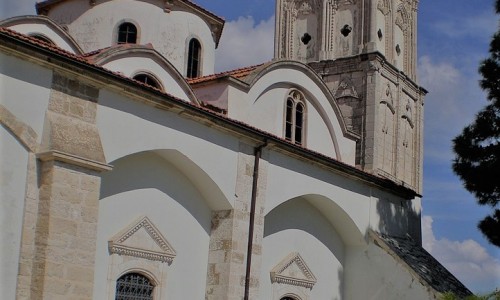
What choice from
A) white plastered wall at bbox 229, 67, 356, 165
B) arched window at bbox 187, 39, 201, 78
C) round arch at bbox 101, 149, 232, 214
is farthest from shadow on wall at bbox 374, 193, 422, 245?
round arch at bbox 101, 149, 232, 214

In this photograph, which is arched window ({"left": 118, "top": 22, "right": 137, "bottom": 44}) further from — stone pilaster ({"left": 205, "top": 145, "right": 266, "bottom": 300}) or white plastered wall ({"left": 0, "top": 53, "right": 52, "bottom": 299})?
white plastered wall ({"left": 0, "top": 53, "right": 52, "bottom": 299})

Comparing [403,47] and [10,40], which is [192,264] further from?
[403,47]

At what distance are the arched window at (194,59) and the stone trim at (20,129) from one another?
797 centimetres

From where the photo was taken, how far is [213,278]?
477 inches

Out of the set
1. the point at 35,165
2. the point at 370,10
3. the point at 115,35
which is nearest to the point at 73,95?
the point at 35,165

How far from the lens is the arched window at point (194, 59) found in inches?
665

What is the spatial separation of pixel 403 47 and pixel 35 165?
17.8m

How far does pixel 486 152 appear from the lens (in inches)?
550

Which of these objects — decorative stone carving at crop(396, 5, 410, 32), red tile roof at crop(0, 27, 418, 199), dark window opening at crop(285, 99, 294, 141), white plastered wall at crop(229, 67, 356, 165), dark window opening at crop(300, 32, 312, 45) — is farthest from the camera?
decorative stone carving at crop(396, 5, 410, 32)

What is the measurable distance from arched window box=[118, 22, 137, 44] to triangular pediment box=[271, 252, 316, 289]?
19.5 ft

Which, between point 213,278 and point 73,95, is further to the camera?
point 213,278

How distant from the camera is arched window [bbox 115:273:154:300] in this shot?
35.3 ft

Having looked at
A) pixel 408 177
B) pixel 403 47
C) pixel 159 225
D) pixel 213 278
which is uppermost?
pixel 403 47

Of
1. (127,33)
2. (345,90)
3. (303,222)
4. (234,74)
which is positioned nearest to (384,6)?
(345,90)
